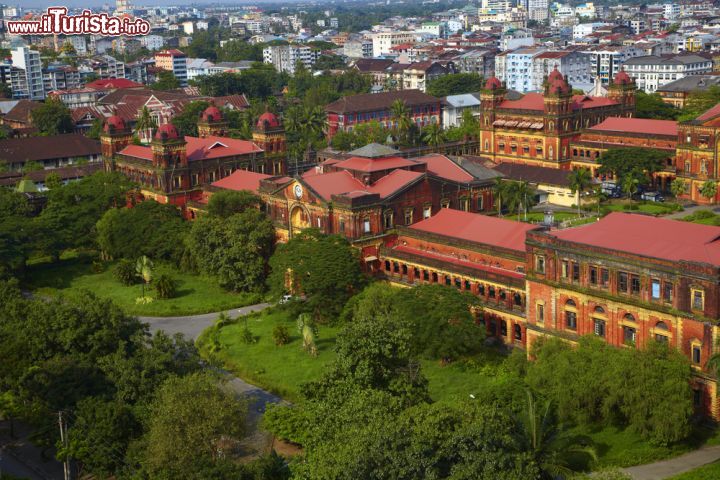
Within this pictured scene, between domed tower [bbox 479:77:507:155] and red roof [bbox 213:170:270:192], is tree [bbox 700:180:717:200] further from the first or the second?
red roof [bbox 213:170:270:192]

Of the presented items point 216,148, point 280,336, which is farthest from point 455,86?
point 280,336

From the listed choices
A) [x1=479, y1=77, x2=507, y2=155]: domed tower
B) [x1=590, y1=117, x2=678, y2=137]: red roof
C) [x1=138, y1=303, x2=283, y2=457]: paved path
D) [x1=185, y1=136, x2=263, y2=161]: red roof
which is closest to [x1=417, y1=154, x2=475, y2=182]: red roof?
[x1=138, y1=303, x2=283, y2=457]: paved path

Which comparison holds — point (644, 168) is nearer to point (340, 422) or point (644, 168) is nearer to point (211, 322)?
point (211, 322)

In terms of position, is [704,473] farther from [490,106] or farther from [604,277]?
[490,106]

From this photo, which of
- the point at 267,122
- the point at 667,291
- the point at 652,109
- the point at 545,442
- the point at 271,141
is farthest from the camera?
the point at 652,109

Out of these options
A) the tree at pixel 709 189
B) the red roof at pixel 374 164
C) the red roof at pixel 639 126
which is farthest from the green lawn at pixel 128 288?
the red roof at pixel 639 126

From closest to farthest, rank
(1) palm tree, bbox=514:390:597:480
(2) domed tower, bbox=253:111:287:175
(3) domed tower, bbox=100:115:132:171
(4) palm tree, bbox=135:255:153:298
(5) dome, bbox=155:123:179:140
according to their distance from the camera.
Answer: (1) palm tree, bbox=514:390:597:480, (4) palm tree, bbox=135:255:153:298, (5) dome, bbox=155:123:179:140, (2) domed tower, bbox=253:111:287:175, (3) domed tower, bbox=100:115:132:171

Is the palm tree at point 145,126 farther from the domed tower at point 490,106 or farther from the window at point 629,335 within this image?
the window at point 629,335
